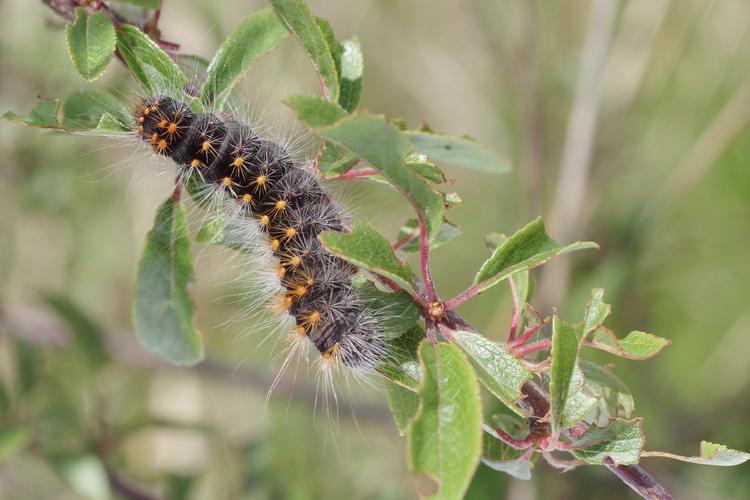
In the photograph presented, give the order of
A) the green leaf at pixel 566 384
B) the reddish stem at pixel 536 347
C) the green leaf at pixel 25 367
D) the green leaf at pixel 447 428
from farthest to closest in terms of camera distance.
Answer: the green leaf at pixel 25 367 < the reddish stem at pixel 536 347 < the green leaf at pixel 566 384 < the green leaf at pixel 447 428

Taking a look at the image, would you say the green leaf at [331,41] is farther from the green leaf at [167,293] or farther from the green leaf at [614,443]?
the green leaf at [614,443]

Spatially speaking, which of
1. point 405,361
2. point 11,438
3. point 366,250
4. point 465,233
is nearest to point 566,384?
point 405,361

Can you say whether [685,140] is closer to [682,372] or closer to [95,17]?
[682,372]

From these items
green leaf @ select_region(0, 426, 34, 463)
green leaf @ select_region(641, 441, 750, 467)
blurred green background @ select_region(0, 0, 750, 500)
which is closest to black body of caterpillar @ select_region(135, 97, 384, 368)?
green leaf @ select_region(641, 441, 750, 467)

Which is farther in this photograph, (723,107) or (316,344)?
(723,107)

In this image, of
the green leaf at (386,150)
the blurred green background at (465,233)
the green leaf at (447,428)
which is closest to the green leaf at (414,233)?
the green leaf at (386,150)

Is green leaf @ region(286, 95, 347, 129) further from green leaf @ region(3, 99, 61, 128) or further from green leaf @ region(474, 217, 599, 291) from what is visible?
green leaf @ region(3, 99, 61, 128)

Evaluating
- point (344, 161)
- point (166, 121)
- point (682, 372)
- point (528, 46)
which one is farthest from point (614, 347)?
point (682, 372)
